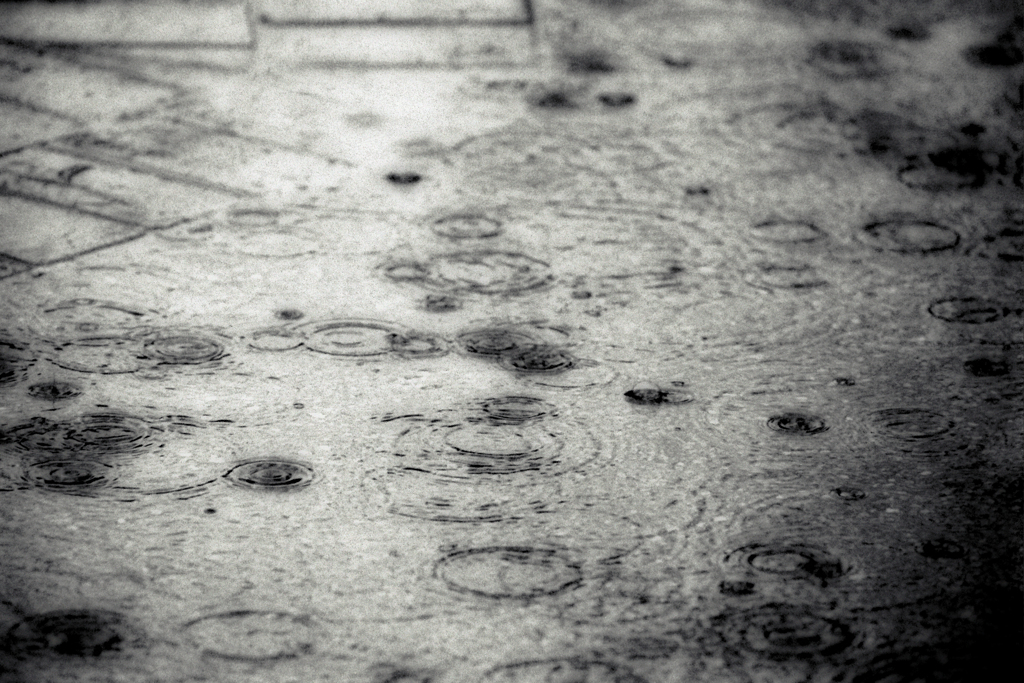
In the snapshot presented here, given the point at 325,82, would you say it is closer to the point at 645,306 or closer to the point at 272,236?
the point at 272,236

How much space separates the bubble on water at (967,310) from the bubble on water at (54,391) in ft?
7.54

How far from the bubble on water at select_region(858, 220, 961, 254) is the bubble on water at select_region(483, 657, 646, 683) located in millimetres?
2093

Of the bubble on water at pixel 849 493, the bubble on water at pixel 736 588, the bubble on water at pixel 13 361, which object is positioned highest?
the bubble on water at pixel 13 361

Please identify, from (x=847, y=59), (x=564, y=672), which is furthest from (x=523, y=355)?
(x=847, y=59)

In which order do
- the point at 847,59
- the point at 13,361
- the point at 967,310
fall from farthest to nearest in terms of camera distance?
the point at 847,59, the point at 967,310, the point at 13,361

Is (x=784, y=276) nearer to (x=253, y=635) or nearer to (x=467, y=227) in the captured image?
(x=467, y=227)

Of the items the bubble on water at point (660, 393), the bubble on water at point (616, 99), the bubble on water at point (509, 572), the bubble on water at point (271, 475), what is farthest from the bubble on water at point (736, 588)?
the bubble on water at point (616, 99)

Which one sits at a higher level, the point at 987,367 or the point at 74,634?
the point at 74,634

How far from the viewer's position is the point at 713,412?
303 cm

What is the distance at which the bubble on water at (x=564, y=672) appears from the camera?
215 centimetres

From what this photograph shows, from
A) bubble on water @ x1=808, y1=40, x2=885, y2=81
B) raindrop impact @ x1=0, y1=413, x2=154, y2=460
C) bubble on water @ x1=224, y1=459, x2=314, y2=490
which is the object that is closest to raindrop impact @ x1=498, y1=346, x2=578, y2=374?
bubble on water @ x1=224, y1=459, x2=314, y2=490

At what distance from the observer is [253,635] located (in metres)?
2.23

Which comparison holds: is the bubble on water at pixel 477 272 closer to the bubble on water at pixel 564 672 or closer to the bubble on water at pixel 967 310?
the bubble on water at pixel 967 310

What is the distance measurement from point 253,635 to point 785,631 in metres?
0.97
